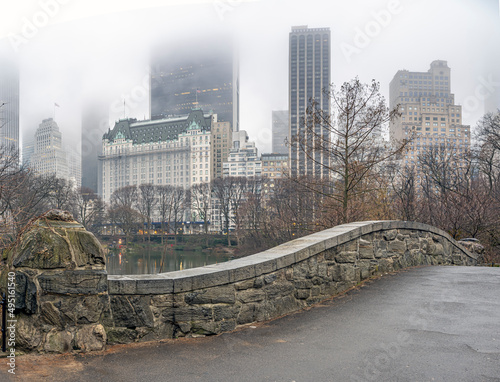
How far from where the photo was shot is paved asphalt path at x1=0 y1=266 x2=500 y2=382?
134 inches

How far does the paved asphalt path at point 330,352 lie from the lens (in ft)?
11.2

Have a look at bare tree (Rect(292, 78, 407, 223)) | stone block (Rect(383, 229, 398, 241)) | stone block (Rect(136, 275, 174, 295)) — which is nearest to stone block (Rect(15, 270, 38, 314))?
stone block (Rect(136, 275, 174, 295))

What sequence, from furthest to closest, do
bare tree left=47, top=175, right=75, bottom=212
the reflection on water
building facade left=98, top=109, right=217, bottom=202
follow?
building facade left=98, top=109, right=217, bottom=202, the reflection on water, bare tree left=47, top=175, right=75, bottom=212

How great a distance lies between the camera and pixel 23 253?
383 centimetres

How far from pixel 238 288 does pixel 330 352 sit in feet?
4.37

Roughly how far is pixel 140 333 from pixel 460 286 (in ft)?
17.9

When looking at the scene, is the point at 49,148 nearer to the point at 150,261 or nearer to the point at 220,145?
the point at 150,261

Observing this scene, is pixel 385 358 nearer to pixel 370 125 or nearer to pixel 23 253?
pixel 23 253

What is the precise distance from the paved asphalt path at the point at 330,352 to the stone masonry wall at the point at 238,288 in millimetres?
171

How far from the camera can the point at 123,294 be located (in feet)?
13.6

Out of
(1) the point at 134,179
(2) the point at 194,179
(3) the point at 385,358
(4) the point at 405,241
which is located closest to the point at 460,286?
(4) the point at 405,241

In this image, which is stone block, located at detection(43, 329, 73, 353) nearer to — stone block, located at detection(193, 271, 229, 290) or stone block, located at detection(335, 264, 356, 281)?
stone block, located at detection(193, 271, 229, 290)

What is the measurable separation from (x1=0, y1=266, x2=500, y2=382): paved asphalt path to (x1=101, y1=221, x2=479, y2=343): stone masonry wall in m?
0.17

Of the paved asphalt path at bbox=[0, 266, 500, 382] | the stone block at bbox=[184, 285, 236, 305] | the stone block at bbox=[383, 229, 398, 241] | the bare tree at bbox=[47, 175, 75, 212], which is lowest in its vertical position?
the paved asphalt path at bbox=[0, 266, 500, 382]
